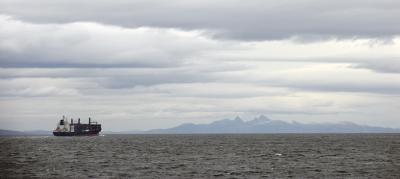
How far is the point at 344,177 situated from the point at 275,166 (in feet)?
65.4

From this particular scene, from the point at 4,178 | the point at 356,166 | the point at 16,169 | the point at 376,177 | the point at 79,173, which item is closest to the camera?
the point at 4,178

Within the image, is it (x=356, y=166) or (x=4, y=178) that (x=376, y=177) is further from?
(x=4, y=178)

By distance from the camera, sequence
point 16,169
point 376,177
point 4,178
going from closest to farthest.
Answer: point 4,178, point 376,177, point 16,169

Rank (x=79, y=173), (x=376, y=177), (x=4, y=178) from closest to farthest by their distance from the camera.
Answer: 1. (x=4, y=178)
2. (x=376, y=177)
3. (x=79, y=173)

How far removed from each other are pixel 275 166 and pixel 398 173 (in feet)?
64.5

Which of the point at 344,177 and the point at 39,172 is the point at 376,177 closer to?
the point at 344,177

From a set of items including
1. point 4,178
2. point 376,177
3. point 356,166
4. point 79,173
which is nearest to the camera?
point 4,178

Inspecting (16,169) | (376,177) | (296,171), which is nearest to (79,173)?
(16,169)

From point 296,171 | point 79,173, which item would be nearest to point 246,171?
point 296,171

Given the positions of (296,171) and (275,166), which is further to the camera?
(275,166)

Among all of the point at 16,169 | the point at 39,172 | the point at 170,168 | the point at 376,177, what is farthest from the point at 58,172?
the point at 376,177

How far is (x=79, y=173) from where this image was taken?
8400cm

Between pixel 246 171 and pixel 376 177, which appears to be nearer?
pixel 376 177

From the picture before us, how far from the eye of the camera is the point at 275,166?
318 ft
